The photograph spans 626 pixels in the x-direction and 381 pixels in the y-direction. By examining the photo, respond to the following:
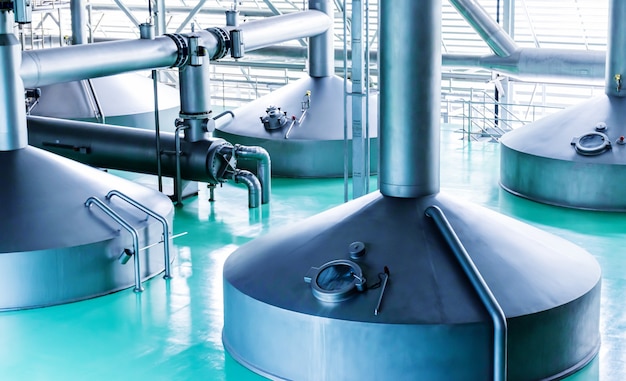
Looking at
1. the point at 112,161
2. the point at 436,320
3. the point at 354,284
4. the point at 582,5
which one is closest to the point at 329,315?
the point at 354,284

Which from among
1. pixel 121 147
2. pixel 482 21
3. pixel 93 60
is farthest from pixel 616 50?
pixel 93 60

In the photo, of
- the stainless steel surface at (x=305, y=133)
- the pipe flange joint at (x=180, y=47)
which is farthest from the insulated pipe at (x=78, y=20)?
the pipe flange joint at (x=180, y=47)

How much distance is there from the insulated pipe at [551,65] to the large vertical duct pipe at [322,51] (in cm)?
387

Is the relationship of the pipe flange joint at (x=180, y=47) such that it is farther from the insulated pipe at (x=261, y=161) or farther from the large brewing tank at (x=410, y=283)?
the large brewing tank at (x=410, y=283)

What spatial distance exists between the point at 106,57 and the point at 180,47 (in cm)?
159

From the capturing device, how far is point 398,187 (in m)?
9.62

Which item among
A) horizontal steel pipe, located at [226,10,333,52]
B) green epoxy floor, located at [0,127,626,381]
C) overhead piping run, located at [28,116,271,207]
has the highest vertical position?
horizontal steel pipe, located at [226,10,333,52]

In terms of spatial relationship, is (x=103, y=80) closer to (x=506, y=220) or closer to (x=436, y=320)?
(x=506, y=220)

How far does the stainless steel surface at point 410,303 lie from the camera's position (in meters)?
8.32

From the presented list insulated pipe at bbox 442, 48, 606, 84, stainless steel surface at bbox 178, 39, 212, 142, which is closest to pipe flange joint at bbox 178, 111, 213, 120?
stainless steel surface at bbox 178, 39, 212, 142

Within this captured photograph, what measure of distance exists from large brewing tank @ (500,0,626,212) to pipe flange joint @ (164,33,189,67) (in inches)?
217

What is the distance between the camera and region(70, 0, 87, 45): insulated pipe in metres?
19.4

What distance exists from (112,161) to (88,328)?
552 cm

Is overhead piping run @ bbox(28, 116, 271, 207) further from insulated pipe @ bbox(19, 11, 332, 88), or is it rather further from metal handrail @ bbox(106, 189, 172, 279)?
metal handrail @ bbox(106, 189, 172, 279)
